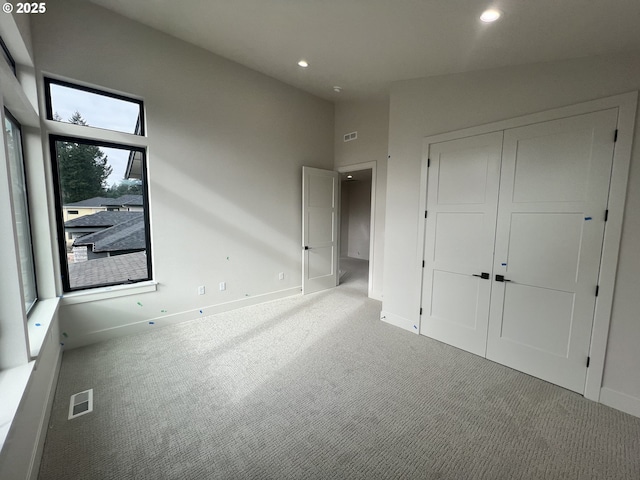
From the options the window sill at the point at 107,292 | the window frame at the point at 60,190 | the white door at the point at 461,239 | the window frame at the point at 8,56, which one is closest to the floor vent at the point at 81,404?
the window sill at the point at 107,292

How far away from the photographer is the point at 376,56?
2.87 m

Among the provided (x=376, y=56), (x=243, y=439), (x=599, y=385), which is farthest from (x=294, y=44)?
(x=599, y=385)

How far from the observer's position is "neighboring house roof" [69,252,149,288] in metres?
2.82

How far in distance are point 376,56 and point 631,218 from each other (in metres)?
2.64

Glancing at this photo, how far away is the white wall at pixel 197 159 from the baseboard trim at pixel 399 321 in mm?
1674

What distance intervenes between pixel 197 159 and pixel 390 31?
2.56m

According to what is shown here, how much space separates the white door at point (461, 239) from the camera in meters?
2.63

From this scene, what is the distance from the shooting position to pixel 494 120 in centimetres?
255

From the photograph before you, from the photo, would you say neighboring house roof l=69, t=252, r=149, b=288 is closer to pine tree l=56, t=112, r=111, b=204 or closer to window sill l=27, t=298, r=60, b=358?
window sill l=27, t=298, r=60, b=358

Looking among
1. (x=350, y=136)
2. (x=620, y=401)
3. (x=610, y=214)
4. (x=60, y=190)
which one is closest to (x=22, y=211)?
(x=60, y=190)

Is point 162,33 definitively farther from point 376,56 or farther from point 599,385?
point 599,385

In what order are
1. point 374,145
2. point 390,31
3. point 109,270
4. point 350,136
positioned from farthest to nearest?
1. point 350,136
2. point 374,145
3. point 109,270
4. point 390,31

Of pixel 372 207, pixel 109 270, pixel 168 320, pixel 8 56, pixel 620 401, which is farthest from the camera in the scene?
pixel 372 207

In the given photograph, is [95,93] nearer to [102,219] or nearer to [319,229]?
[102,219]
